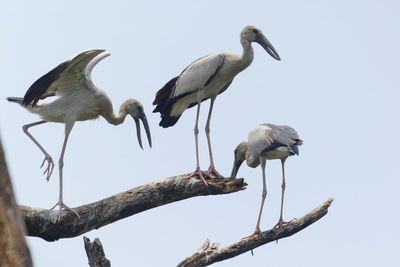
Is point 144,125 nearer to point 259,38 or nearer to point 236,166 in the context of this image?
point 259,38

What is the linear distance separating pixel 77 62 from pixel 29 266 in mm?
7879

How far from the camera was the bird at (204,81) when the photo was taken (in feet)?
35.3

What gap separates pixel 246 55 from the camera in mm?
10820

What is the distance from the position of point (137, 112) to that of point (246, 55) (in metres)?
1.63

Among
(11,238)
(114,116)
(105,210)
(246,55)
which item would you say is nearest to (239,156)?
(246,55)

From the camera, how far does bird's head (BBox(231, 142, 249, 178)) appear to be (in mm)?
13822

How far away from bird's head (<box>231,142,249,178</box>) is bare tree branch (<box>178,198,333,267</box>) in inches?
127

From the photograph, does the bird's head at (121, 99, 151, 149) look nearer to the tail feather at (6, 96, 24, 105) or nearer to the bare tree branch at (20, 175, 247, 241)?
the tail feather at (6, 96, 24, 105)

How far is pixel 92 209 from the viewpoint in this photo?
8047 millimetres

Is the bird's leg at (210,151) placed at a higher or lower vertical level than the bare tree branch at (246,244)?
higher

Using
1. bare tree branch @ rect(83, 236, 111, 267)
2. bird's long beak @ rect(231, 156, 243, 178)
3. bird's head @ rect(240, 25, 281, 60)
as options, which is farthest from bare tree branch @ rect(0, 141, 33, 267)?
bird's long beak @ rect(231, 156, 243, 178)

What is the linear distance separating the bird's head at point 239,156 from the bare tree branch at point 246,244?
3.22 meters

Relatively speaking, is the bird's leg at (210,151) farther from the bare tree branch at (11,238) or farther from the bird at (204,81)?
the bare tree branch at (11,238)

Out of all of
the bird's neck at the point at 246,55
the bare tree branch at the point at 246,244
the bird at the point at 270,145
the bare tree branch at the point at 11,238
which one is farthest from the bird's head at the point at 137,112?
the bare tree branch at the point at 11,238
